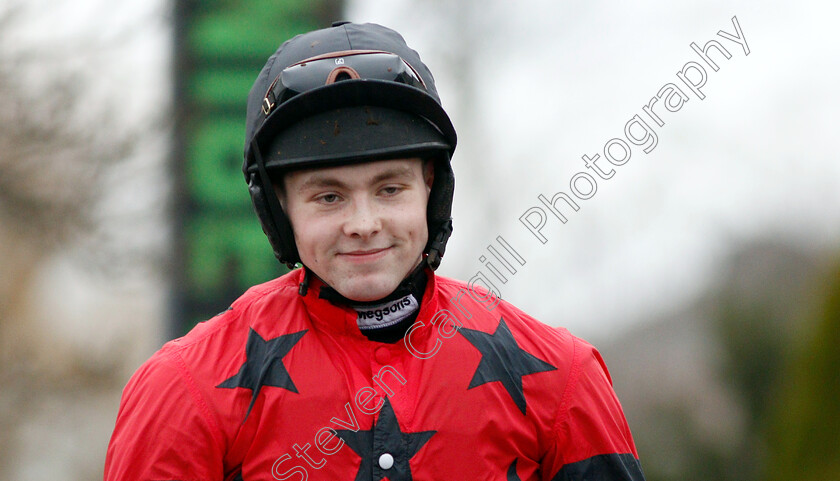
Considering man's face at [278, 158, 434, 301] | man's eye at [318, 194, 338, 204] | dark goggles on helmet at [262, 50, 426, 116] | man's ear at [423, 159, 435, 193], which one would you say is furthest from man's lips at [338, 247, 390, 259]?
dark goggles on helmet at [262, 50, 426, 116]

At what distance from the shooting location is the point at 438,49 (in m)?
4.79

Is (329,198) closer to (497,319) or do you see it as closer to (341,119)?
(341,119)

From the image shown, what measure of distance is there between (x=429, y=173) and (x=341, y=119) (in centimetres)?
29

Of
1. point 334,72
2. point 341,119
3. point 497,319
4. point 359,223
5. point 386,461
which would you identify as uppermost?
point 334,72

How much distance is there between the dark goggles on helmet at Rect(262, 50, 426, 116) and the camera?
Result: 195cm

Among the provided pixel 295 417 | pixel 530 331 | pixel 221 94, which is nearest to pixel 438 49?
pixel 221 94

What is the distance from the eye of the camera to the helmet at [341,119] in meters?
1.90

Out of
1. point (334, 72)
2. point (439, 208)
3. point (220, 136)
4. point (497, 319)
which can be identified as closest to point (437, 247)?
point (439, 208)

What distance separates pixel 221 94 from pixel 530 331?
7.84 feet

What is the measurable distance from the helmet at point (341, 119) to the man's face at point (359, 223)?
36 millimetres

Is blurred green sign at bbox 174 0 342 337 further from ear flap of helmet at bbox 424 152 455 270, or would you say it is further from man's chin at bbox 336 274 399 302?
man's chin at bbox 336 274 399 302

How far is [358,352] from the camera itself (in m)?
1.92

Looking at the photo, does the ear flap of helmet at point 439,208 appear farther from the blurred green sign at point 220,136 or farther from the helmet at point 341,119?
the blurred green sign at point 220,136

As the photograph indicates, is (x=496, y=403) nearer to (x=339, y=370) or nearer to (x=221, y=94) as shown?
(x=339, y=370)
